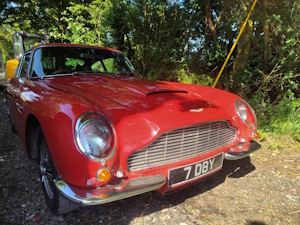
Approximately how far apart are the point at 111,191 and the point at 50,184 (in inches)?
29.3

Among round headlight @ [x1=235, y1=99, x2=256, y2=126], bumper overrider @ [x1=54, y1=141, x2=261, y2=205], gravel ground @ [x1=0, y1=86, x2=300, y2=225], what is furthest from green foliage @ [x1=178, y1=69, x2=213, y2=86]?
bumper overrider @ [x1=54, y1=141, x2=261, y2=205]

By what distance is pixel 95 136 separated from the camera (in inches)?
56.2

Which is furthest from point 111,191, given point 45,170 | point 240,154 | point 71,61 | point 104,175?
point 71,61

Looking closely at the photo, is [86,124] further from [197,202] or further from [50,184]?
[197,202]

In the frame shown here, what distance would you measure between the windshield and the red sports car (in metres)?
0.19

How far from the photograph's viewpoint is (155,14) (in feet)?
23.0

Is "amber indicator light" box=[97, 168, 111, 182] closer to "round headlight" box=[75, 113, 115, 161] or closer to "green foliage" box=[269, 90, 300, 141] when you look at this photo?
"round headlight" box=[75, 113, 115, 161]

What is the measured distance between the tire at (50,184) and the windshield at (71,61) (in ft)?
3.43

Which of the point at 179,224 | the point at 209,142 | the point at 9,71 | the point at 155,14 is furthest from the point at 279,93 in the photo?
the point at 9,71

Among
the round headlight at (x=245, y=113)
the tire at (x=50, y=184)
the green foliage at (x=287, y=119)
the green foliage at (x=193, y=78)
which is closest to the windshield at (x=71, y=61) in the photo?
the tire at (x=50, y=184)

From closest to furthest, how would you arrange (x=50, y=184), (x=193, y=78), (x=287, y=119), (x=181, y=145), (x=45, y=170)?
(x=181, y=145)
(x=50, y=184)
(x=45, y=170)
(x=287, y=119)
(x=193, y=78)

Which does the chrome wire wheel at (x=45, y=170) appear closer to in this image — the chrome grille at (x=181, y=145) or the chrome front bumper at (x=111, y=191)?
the chrome front bumper at (x=111, y=191)

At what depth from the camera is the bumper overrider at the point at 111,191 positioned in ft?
4.55

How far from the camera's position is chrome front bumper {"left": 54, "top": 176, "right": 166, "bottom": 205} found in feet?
4.54
